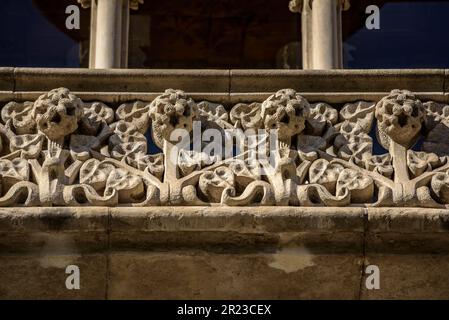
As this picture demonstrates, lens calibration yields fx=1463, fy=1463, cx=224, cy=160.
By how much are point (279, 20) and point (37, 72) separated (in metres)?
5.18

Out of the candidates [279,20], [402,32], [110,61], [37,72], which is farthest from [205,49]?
[37,72]

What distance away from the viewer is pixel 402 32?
524 inches

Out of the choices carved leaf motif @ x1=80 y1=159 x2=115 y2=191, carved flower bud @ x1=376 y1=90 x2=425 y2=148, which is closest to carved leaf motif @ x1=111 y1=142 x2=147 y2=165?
carved leaf motif @ x1=80 y1=159 x2=115 y2=191

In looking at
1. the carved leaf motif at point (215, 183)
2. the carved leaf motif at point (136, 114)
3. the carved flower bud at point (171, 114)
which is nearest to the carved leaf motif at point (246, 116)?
the carved flower bud at point (171, 114)

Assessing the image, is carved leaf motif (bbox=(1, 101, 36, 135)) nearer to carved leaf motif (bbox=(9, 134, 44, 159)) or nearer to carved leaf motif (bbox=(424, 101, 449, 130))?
carved leaf motif (bbox=(9, 134, 44, 159))

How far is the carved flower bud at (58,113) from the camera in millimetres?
8797

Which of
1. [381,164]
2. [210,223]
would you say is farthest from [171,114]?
[381,164]

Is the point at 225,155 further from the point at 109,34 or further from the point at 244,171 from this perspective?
the point at 109,34

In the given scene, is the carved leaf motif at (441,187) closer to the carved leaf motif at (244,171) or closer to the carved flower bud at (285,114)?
the carved flower bud at (285,114)

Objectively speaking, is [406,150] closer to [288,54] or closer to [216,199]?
[216,199]

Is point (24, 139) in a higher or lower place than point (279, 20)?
lower

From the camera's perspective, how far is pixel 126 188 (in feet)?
28.1

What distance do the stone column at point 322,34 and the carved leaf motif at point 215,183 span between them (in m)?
1.98

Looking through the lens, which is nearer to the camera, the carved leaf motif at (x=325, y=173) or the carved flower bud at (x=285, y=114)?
the carved leaf motif at (x=325, y=173)
